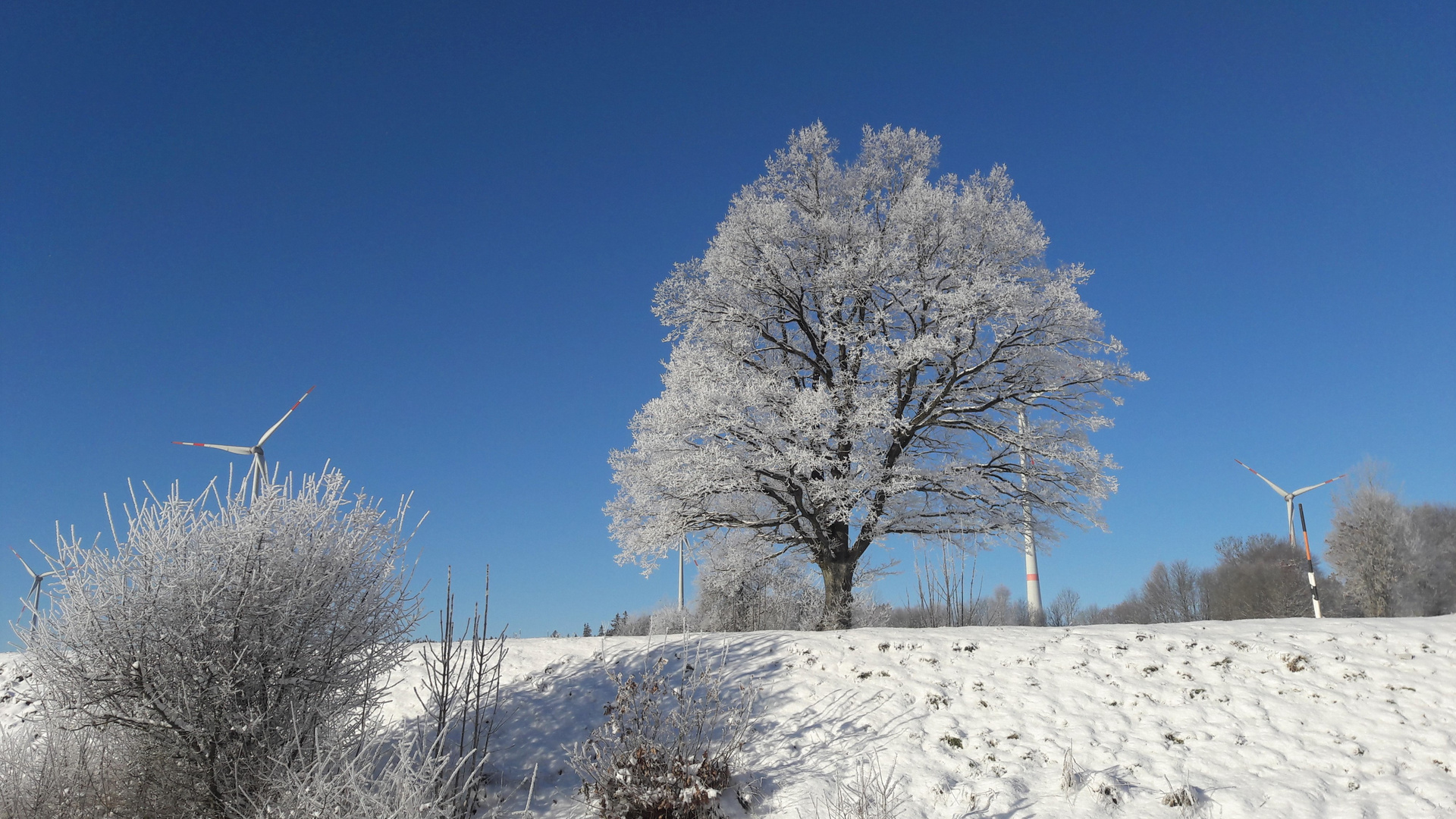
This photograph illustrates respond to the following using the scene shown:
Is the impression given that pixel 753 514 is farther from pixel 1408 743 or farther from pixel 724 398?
pixel 1408 743

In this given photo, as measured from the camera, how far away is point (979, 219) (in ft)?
52.3

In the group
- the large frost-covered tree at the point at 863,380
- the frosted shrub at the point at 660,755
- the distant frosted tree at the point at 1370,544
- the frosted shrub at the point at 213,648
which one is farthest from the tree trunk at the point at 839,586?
the distant frosted tree at the point at 1370,544

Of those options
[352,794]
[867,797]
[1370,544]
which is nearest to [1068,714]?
[867,797]

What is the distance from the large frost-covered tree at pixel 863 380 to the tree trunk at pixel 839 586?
0.04 metres

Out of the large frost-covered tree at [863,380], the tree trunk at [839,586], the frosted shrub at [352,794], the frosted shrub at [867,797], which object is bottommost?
the frosted shrub at [867,797]

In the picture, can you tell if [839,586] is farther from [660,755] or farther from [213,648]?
[213,648]

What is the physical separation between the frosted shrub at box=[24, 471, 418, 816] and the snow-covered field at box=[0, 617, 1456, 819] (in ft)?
7.98

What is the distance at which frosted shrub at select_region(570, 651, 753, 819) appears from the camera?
7371mm

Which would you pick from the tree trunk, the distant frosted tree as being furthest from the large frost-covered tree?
the distant frosted tree

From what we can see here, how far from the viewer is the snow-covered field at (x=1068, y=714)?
7.70 m

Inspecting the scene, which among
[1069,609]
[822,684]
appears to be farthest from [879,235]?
[1069,609]

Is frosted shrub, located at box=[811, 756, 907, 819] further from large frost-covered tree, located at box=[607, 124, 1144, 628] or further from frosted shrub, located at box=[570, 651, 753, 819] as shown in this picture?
large frost-covered tree, located at box=[607, 124, 1144, 628]

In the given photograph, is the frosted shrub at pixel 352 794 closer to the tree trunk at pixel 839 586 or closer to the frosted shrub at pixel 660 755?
the frosted shrub at pixel 660 755

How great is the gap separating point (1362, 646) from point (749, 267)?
11417 mm
